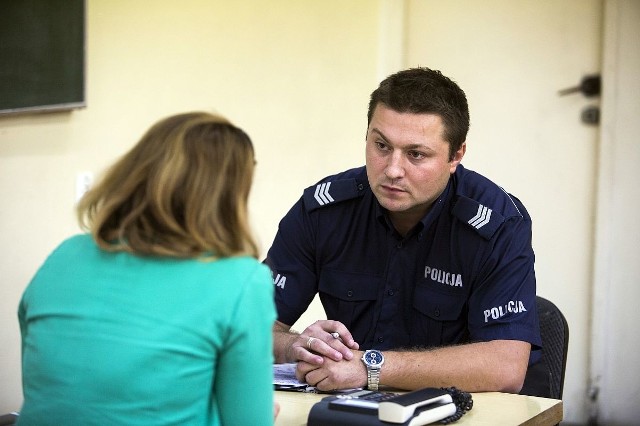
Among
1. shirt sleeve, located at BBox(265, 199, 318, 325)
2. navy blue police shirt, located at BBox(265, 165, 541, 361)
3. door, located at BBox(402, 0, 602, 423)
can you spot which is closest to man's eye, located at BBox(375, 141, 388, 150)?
navy blue police shirt, located at BBox(265, 165, 541, 361)

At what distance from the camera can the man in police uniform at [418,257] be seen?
202 cm

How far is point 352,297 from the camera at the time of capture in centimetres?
235

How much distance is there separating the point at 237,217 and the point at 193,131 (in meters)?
0.14

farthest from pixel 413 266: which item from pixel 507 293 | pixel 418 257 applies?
pixel 507 293

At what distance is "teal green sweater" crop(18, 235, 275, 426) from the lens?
118cm

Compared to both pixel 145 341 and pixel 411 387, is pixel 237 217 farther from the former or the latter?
pixel 411 387

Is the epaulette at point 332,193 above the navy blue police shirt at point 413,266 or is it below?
above

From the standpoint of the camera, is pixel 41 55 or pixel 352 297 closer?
pixel 352 297

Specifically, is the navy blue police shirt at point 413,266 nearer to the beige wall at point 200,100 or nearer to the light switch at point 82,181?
the beige wall at point 200,100

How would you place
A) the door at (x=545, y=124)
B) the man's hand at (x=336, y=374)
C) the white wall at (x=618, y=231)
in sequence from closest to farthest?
the man's hand at (x=336, y=374)
the white wall at (x=618, y=231)
the door at (x=545, y=124)

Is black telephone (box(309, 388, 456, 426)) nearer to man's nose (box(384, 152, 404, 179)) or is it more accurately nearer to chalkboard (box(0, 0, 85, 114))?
man's nose (box(384, 152, 404, 179))

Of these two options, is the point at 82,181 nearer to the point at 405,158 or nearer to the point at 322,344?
the point at 405,158

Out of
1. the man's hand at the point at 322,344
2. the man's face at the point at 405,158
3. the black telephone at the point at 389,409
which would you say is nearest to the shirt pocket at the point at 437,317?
the man's face at the point at 405,158

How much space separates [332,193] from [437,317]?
48cm
